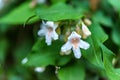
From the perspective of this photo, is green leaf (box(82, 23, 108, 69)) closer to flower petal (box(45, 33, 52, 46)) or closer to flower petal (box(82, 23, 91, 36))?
flower petal (box(82, 23, 91, 36))

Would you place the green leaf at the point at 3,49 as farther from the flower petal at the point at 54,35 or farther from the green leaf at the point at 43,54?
the flower petal at the point at 54,35

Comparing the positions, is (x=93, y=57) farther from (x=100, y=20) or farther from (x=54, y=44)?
(x=100, y=20)

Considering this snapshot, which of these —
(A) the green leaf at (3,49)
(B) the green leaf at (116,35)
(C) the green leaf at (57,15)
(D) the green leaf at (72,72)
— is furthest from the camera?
(A) the green leaf at (3,49)

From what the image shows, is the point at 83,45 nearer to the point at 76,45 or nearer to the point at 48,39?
the point at 76,45

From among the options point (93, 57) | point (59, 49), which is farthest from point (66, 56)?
point (93, 57)

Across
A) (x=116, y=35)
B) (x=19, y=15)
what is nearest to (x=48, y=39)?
(x=116, y=35)

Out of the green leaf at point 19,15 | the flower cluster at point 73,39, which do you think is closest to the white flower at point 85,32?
the flower cluster at point 73,39

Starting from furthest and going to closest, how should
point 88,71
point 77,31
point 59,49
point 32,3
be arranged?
1. point 32,3
2. point 88,71
3. point 59,49
4. point 77,31

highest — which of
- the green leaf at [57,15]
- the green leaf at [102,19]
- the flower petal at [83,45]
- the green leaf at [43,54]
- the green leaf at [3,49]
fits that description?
the green leaf at [57,15]
